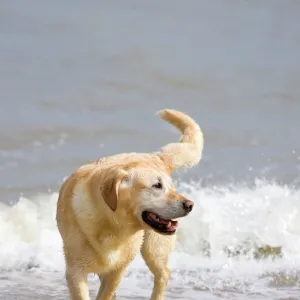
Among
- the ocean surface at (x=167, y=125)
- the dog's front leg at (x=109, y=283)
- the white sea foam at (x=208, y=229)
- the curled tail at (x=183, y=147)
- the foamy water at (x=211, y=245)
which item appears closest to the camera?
the dog's front leg at (x=109, y=283)

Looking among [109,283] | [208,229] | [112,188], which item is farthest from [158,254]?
[208,229]

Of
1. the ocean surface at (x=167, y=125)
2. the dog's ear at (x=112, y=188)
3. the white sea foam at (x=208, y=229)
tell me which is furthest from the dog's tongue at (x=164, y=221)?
the white sea foam at (x=208, y=229)

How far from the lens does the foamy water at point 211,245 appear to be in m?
6.88

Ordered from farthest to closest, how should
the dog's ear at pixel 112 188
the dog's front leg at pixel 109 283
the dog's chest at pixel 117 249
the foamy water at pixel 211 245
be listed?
the foamy water at pixel 211 245, the dog's front leg at pixel 109 283, the dog's chest at pixel 117 249, the dog's ear at pixel 112 188

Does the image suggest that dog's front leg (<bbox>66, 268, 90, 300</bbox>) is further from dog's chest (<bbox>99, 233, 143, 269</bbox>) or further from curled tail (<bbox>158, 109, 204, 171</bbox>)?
curled tail (<bbox>158, 109, 204, 171</bbox>)

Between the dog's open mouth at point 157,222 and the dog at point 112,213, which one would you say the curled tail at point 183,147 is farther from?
the dog's open mouth at point 157,222

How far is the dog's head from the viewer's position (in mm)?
4535

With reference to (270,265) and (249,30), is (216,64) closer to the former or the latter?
(249,30)

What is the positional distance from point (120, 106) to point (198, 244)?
6.17 meters

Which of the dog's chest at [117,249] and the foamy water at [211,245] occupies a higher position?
the foamy water at [211,245]

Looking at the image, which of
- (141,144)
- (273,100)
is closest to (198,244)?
(141,144)

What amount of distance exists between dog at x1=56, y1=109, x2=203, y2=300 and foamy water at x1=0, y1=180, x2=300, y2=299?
170 centimetres

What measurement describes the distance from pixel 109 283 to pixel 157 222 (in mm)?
720

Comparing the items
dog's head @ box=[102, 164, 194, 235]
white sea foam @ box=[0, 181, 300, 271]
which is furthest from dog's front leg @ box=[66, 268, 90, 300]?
white sea foam @ box=[0, 181, 300, 271]
